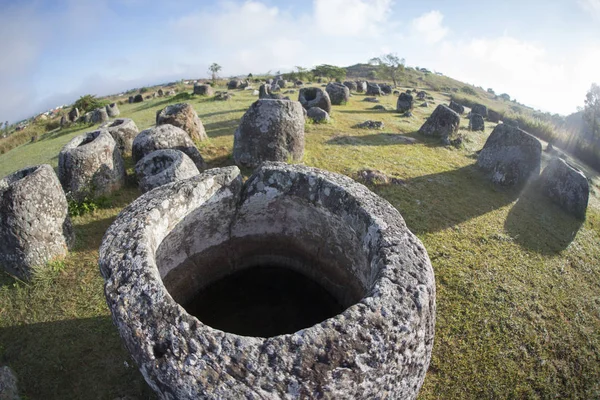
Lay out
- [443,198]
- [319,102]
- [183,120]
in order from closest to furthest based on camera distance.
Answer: [443,198] → [183,120] → [319,102]

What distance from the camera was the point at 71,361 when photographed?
462 centimetres

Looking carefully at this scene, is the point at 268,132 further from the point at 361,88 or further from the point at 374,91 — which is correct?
the point at 361,88

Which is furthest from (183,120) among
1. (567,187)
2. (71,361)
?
(567,187)

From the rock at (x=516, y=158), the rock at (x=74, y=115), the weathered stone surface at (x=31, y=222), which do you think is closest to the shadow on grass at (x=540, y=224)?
the rock at (x=516, y=158)

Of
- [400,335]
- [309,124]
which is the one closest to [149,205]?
[400,335]

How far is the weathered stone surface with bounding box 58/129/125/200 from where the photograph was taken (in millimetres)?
7559

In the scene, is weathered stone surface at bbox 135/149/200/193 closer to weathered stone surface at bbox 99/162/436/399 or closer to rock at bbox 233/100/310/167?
rock at bbox 233/100/310/167

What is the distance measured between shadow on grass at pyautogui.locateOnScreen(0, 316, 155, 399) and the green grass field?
0.01 metres

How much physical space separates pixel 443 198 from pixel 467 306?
4328 mm

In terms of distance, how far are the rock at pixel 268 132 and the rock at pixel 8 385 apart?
23.3 feet

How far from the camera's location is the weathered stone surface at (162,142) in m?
9.14

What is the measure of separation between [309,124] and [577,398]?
1280 centimetres

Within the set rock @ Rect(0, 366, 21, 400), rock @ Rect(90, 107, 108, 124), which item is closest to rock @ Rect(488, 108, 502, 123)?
rock @ Rect(90, 107, 108, 124)

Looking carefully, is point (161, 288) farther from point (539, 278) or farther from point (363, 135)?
point (363, 135)
